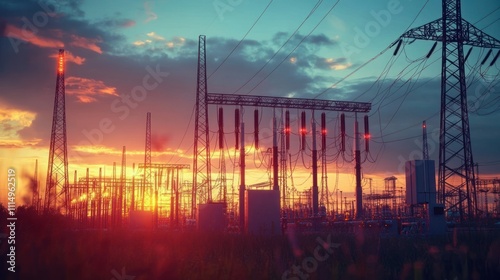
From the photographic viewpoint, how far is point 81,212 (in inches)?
1948

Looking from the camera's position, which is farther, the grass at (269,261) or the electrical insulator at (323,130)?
the electrical insulator at (323,130)

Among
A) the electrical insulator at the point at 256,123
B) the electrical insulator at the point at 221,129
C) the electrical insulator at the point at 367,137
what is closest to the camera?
the electrical insulator at the point at 221,129

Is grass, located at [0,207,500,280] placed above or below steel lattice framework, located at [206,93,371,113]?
below

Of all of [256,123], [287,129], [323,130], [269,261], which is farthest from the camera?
[287,129]

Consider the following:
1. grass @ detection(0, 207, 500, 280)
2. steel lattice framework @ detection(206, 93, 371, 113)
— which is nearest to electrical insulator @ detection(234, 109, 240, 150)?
steel lattice framework @ detection(206, 93, 371, 113)

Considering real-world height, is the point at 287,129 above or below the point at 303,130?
above

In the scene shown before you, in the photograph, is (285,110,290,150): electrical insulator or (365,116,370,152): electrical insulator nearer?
(365,116,370,152): electrical insulator

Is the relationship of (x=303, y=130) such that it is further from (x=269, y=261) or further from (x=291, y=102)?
(x=269, y=261)

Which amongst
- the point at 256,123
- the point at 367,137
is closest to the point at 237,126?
the point at 256,123

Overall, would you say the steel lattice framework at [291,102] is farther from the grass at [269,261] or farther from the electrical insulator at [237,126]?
the grass at [269,261]

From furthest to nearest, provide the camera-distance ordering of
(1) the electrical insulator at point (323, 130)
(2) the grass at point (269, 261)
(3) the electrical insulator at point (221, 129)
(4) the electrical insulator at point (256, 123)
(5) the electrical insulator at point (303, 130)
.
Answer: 1. (1) the electrical insulator at point (323, 130)
2. (4) the electrical insulator at point (256, 123)
3. (5) the electrical insulator at point (303, 130)
4. (3) the electrical insulator at point (221, 129)
5. (2) the grass at point (269, 261)

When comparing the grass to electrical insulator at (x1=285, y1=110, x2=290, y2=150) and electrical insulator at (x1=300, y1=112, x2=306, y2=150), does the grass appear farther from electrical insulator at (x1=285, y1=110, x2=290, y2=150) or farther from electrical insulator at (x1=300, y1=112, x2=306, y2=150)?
electrical insulator at (x1=285, y1=110, x2=290, y2=150)

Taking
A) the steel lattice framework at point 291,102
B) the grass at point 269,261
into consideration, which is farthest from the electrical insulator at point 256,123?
the grass at point 269,261

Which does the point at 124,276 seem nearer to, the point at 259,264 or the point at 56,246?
the point at 259,264
